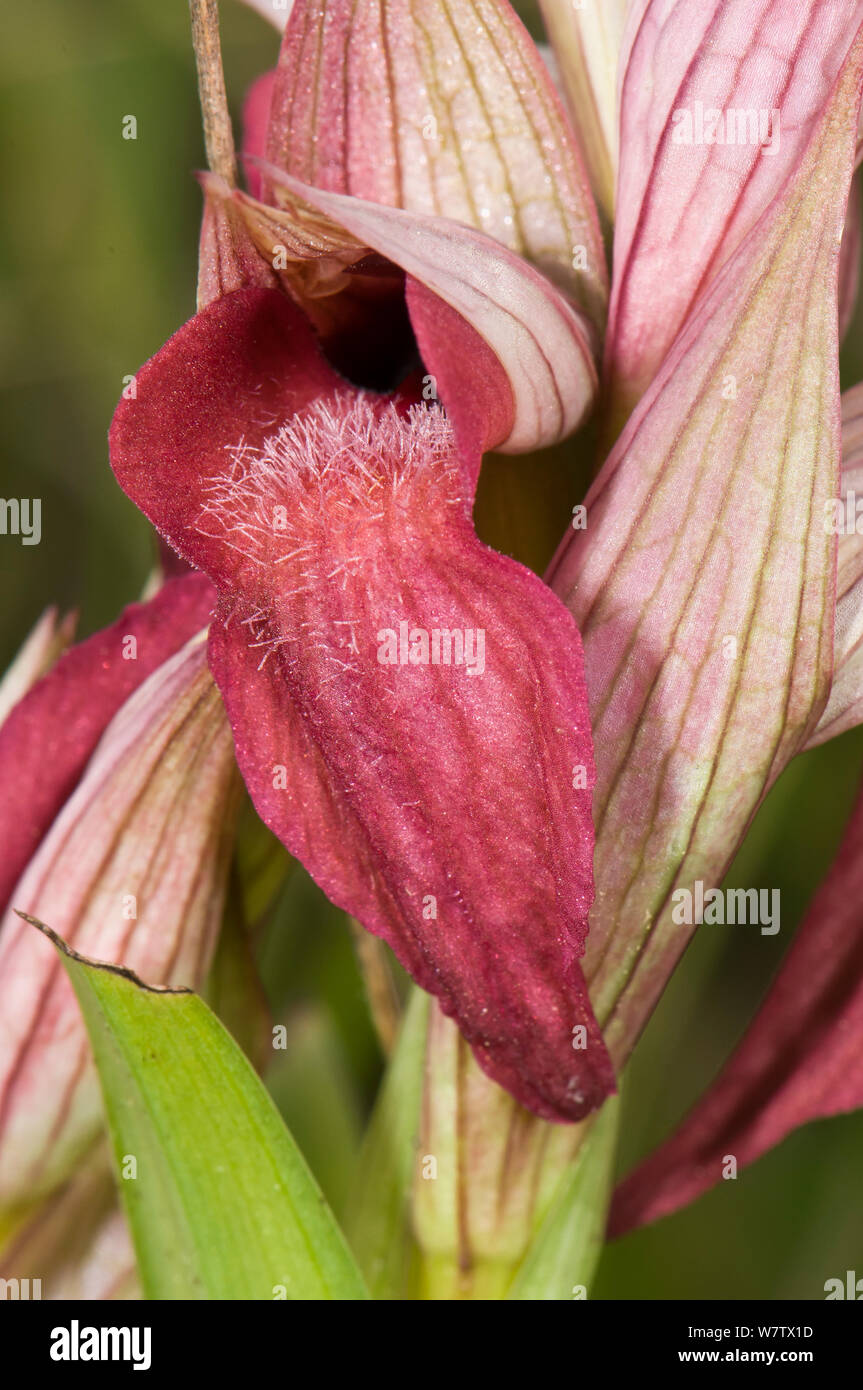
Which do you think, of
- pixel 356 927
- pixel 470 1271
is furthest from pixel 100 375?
pixel 470 1271

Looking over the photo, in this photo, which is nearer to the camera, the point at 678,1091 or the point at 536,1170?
the point at 536,1170

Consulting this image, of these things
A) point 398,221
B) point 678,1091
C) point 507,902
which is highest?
point 398,221

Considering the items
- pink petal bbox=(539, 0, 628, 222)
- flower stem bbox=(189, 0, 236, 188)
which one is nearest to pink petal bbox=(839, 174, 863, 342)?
pink petal bbox=(539, 0, 628, 222)

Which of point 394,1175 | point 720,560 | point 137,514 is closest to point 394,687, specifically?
point 720,560

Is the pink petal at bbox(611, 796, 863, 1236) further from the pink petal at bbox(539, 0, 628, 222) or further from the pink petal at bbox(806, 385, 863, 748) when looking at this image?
the pink petal at bbox(539, 0, 628, 222)

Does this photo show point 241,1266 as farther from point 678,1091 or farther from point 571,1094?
point 678,1091

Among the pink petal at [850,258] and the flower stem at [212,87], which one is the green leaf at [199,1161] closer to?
the flower stem at [212,87]

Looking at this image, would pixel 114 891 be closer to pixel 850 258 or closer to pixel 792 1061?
pixel 792 1061

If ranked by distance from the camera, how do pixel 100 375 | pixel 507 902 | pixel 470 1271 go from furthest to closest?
pixel 100 375 < pixel 470 1271 < pixel 507 902
